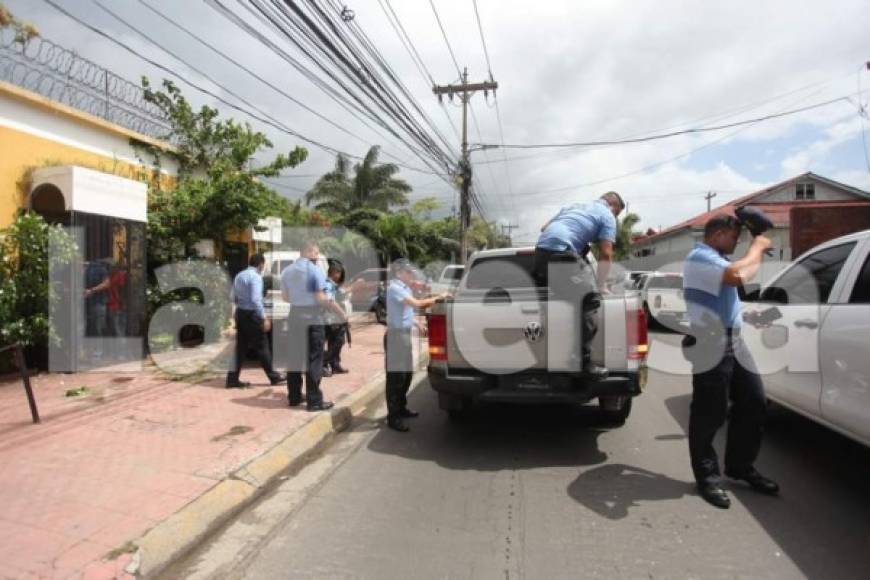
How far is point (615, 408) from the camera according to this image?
5000 millimetres

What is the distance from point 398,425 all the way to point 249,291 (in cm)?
264

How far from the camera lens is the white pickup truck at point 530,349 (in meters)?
4.58

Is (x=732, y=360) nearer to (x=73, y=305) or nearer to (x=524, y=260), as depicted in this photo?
(x=524, y=260)

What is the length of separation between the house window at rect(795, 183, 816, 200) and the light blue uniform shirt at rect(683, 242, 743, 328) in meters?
38.9

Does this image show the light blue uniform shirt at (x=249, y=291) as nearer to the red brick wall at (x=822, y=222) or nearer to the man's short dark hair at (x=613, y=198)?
the man's short dark hair at (x=613, y=198)

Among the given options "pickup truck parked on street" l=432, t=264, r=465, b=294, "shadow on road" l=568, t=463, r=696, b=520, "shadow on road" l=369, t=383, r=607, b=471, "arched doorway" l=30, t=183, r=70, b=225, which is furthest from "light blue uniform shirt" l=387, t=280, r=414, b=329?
"pickup truck parked on street" l=432, t=264, r=465, b=294

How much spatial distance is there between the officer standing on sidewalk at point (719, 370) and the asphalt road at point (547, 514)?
0.19 metres

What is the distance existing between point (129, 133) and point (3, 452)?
627 cm

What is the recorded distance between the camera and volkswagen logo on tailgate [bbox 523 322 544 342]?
4.65m

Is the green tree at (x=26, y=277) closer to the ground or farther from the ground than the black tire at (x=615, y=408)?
farther from the ground

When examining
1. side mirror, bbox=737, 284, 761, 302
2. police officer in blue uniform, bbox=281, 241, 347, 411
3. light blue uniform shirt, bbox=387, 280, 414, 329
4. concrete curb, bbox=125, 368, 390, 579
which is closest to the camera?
concrete curb, bbox=125, 368, 390, 579

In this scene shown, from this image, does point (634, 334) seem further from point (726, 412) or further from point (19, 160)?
point (19, 160)

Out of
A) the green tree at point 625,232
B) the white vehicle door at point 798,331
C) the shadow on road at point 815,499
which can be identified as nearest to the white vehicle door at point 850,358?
the white vehicle door at point 798,331

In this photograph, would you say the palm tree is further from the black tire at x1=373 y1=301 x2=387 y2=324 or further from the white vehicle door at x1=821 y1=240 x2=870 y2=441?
the white vehicle door at x1=821 y1=240 x2=870 y2=441
